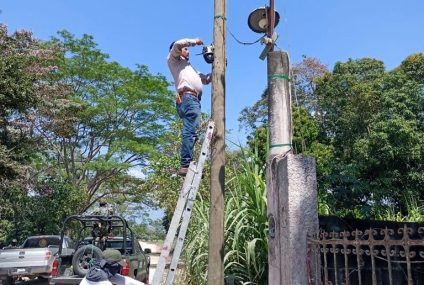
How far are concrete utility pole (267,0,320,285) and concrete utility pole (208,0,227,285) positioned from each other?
1.79ft

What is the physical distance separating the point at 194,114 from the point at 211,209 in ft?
3.59

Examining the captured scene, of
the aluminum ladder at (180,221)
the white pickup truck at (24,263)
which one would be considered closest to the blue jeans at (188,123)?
the aluminum ladder at (180,221)

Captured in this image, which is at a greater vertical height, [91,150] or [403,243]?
[91,150]

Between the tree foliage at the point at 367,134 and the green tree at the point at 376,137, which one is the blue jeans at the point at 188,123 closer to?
the tree foliage at the point at 367,134

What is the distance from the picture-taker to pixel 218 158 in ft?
17.4

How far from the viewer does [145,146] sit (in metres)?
23.3

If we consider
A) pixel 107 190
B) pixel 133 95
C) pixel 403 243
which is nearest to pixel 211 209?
pixel 403 243

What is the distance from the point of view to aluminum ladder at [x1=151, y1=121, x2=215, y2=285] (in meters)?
4.26

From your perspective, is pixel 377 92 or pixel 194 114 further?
pixel 377 92

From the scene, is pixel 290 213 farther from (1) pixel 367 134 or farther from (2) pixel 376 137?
(1) pixel 367 134

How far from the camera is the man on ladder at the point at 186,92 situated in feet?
16.9

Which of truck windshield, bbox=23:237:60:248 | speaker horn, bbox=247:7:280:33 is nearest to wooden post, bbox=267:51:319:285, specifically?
speaker horn, bbox=247:7:280:33

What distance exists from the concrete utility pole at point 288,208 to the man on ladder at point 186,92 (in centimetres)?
89

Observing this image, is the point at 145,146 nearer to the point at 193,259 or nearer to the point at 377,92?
the point at 377,92
